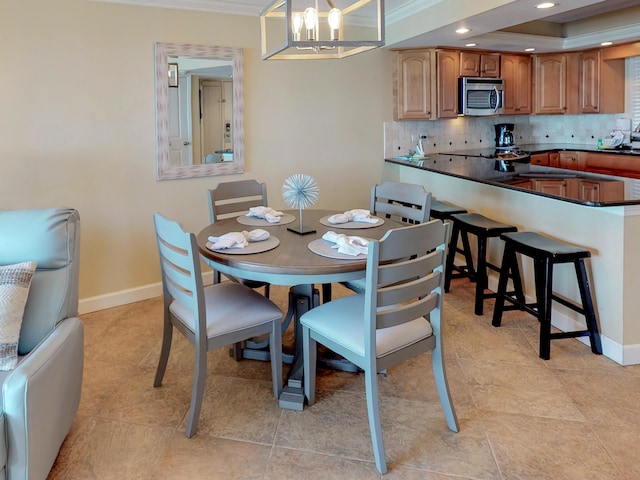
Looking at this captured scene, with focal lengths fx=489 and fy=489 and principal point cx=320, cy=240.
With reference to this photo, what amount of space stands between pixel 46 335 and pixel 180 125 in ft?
7.63

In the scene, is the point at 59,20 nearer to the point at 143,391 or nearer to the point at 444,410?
the point at 143,391

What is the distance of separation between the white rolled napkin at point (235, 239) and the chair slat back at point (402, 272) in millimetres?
738

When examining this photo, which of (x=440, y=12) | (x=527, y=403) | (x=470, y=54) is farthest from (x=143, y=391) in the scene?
(x=470, y=54)

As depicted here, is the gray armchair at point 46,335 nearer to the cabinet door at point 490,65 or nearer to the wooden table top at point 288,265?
the wooden table top at point 288,265

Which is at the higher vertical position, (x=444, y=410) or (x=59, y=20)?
(x=59, y=20)

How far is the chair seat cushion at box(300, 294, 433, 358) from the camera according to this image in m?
1.98

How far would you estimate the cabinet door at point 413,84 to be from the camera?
4961 mm

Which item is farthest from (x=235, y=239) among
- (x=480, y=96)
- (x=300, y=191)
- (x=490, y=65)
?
(x=490, y=65)

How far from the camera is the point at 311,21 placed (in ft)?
7.47

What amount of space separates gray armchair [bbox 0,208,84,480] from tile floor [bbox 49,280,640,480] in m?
0.30

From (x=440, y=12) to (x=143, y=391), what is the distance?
11.4ft

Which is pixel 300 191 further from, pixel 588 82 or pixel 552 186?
pixel 588 82

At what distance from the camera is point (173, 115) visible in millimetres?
3793

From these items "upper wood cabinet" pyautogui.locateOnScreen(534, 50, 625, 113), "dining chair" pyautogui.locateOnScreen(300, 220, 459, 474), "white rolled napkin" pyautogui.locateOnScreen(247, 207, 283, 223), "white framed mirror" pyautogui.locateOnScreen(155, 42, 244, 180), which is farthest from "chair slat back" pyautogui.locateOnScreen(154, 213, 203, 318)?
"upper wood cabinet" pyautogui.locateOnScreen(534, 50, 625, 113)
